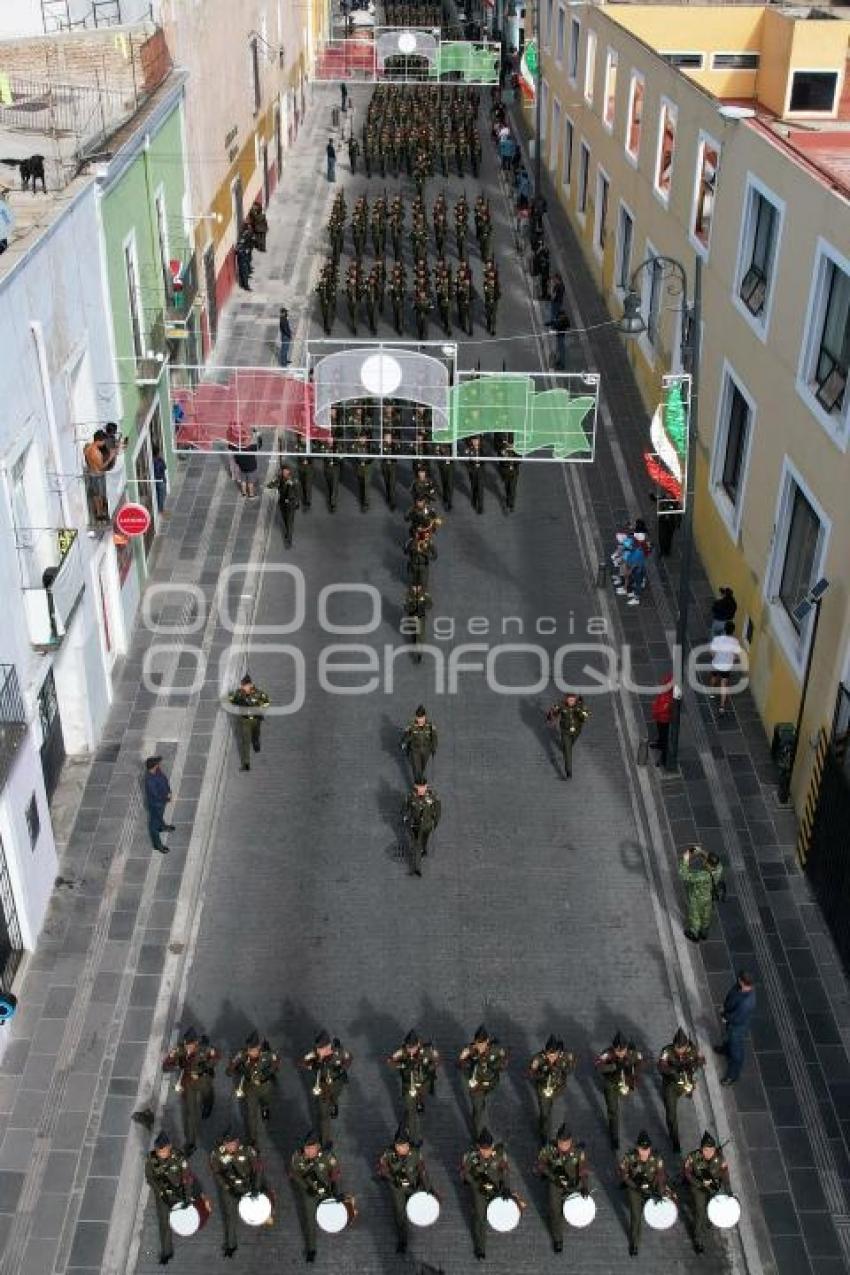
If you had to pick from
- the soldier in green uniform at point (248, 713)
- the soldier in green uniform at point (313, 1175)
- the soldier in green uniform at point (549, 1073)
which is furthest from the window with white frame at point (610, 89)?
the soldier in green uniform at point (313, 1175)

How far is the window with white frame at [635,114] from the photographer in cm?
2748

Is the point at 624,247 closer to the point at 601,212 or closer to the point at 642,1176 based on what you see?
the point at 601,212

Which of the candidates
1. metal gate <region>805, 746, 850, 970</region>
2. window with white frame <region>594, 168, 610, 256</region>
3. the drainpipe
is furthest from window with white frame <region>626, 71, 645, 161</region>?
metal gate <region>805, 746, 850, 970</region>

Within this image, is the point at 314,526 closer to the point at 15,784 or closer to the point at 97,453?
the point at 97,453

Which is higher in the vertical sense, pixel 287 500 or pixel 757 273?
pixel 757 273

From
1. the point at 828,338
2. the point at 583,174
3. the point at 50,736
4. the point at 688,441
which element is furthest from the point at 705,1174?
the point at 583,174

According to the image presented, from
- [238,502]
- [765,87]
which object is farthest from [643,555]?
[765,87]

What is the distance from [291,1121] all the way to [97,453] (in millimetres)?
8545

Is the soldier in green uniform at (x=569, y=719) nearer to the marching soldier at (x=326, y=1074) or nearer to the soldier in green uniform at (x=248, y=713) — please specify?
the soldier in green uniform at (x=248, y=713)

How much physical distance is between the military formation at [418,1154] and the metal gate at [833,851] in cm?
288

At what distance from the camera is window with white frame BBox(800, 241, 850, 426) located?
1487 centimetres

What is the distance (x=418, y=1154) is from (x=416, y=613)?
30.4ft

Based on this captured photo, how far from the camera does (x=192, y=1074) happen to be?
1173 cm

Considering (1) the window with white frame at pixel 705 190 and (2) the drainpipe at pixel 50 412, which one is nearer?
(2) the drainpipe at pixel 50 412
